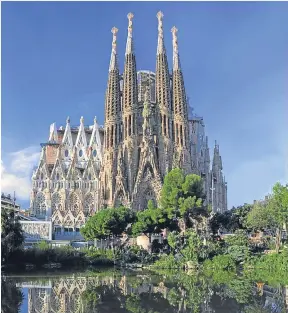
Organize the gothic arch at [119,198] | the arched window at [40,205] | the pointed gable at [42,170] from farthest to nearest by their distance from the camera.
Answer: the pointed gable at [42,170], the arched window at [40,205], the gothic arch at [119,198]

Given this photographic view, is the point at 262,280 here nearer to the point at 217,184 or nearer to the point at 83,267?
the point at 83,267

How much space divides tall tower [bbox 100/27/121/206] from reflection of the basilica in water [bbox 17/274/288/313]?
19662mm

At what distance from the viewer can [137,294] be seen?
36.3ft

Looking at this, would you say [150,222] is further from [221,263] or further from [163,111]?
[163,111]

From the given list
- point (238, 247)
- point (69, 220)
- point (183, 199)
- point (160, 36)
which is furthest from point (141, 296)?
point (160, 36)

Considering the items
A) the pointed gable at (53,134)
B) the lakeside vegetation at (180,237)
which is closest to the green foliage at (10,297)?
the lakeside vegetation at (180,237)

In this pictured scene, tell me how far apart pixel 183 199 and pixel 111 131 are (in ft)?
42.1

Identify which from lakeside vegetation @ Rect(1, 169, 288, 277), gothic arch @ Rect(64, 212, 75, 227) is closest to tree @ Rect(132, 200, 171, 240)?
lakeside vegetation @ Rect(1, 169, 288, 277)

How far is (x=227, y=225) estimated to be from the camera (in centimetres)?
2584

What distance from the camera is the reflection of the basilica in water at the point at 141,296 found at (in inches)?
Answer: 356

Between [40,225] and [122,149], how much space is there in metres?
9.21

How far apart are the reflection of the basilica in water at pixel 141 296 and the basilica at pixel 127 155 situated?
63.5 feet

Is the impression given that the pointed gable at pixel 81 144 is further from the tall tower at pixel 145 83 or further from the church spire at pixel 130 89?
the church spire at pixel 130 89

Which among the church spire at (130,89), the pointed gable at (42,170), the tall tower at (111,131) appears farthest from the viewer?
the pointed gable at (42,170)
